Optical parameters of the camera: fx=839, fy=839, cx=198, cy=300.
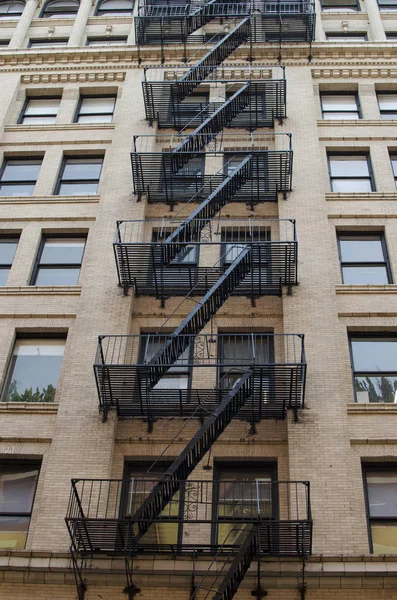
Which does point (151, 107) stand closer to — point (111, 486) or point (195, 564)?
point (111, 486)

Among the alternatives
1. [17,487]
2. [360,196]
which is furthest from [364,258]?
[17,487]

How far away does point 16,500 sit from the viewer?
1730 cm

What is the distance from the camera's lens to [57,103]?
2881cm

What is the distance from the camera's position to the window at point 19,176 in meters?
25.1

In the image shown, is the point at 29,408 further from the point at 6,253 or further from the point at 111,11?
the point at 111,11

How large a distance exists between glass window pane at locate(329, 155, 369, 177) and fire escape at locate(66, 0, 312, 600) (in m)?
1.66

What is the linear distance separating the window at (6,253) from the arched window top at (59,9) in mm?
13621

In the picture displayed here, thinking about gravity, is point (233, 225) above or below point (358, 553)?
above

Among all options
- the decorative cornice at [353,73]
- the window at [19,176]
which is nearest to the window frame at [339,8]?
the decorative cornice at [353,73]

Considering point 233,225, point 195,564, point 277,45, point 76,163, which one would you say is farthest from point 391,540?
point 277,45

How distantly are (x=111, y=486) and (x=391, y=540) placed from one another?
221 inches

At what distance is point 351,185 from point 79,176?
8.14m

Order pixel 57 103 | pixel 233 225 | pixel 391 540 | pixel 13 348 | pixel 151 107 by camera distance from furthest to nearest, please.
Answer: pixel 57 103 → pixel 151 107 → pixel 233 225 → pixel 13 348 → pixel 391 540

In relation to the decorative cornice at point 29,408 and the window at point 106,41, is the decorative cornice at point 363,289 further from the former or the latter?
the window at point 106,41
